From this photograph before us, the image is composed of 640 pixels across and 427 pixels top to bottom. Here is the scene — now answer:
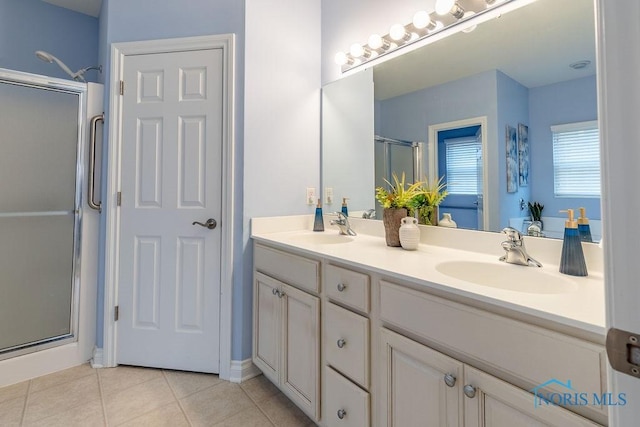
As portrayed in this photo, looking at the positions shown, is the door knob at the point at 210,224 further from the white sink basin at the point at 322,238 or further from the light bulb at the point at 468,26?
the light bulb at the point at 468,26

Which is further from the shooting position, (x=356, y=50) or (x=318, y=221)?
(x=318, y=221)

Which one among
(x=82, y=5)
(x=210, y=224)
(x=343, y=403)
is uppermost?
(x=82, y=5)

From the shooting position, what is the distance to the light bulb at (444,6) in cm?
139

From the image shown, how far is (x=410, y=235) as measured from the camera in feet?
Result: 4.68

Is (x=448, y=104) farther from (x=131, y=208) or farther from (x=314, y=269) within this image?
(x=131, y=208)

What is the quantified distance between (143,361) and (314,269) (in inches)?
54.1

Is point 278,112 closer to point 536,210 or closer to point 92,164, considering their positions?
point 92,164

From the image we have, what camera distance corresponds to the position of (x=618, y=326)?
1.17 ft

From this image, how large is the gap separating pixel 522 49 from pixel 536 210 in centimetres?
66

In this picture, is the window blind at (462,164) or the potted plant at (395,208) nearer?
the window blind at (462,164)

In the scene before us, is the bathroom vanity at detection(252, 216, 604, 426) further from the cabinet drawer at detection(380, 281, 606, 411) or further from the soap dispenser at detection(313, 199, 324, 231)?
the soap dispenser at detection(313, 199, 324, 231)

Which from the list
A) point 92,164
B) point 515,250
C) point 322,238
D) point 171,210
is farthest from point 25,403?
point 515,250

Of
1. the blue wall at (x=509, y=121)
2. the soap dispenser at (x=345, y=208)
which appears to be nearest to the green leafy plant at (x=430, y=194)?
the blue wall at (x=509, y=121)

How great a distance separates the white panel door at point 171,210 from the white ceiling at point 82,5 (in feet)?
3.62
